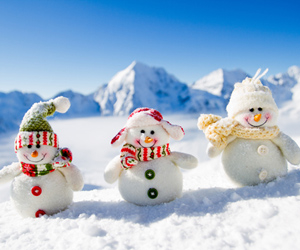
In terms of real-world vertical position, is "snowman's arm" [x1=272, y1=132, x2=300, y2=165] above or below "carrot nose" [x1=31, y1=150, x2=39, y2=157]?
above

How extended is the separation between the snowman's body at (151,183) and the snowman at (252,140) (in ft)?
1.62

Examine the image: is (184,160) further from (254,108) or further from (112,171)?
(254,108)

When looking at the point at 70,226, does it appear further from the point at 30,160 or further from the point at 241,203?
the point at 241,203

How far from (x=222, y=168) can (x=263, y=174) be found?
41 cm

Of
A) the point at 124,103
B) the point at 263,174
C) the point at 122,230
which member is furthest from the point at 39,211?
the point at 124,103

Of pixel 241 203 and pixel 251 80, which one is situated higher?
pixel 251 80

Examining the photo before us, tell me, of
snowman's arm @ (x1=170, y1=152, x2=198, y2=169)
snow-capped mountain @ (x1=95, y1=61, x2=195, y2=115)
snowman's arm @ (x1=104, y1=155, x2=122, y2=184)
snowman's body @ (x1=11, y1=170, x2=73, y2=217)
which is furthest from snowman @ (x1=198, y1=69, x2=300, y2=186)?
snow-capped mountain @ (x1=95, y1=61, x2=195, y2=115)

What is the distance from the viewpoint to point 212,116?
8.52ft

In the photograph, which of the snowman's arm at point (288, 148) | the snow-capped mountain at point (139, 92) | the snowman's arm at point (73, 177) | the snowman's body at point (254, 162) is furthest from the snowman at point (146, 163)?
the snow-capped mountain at point (139, 92)

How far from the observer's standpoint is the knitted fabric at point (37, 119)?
7.30 feet

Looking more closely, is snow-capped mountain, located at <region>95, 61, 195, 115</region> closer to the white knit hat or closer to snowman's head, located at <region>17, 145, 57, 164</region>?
the white knit hat

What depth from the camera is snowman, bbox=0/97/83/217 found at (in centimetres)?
220

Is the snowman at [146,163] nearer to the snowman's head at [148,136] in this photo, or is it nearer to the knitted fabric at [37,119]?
the snowman's head at [148,136]

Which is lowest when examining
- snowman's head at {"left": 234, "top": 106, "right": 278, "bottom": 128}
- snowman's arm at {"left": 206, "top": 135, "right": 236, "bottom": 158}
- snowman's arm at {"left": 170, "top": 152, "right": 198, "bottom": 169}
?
snowman's arm at {"left": 170, "top": 152, "right": 198, "bottom": 169}
